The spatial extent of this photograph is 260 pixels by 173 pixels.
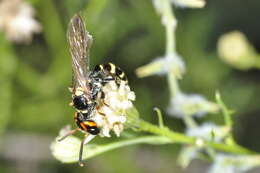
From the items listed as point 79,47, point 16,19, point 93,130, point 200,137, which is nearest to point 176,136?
point 200,137

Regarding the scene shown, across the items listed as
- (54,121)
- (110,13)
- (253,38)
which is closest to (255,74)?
(253,38)

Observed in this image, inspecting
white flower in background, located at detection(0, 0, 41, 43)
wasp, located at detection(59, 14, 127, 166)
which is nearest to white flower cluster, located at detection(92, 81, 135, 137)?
wasp, located at detection(59, 14, 127, 166)

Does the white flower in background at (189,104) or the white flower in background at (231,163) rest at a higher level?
the white flower in background at (189,104)

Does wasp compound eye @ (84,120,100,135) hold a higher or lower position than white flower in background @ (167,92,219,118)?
lower

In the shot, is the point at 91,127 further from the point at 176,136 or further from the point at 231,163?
the point at 231,163

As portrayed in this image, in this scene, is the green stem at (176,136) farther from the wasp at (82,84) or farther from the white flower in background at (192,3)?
the white flower in background at (192,3)

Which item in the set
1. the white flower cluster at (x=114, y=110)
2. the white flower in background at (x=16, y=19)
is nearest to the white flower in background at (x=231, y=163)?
the white flower cluster at (x=114, y=110)

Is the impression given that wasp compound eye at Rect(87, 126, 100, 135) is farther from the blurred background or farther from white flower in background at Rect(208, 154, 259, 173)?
the blurred background

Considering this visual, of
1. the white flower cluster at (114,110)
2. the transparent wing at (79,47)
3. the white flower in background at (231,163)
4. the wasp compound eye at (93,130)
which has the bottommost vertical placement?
the white flower in background at (231,163)
